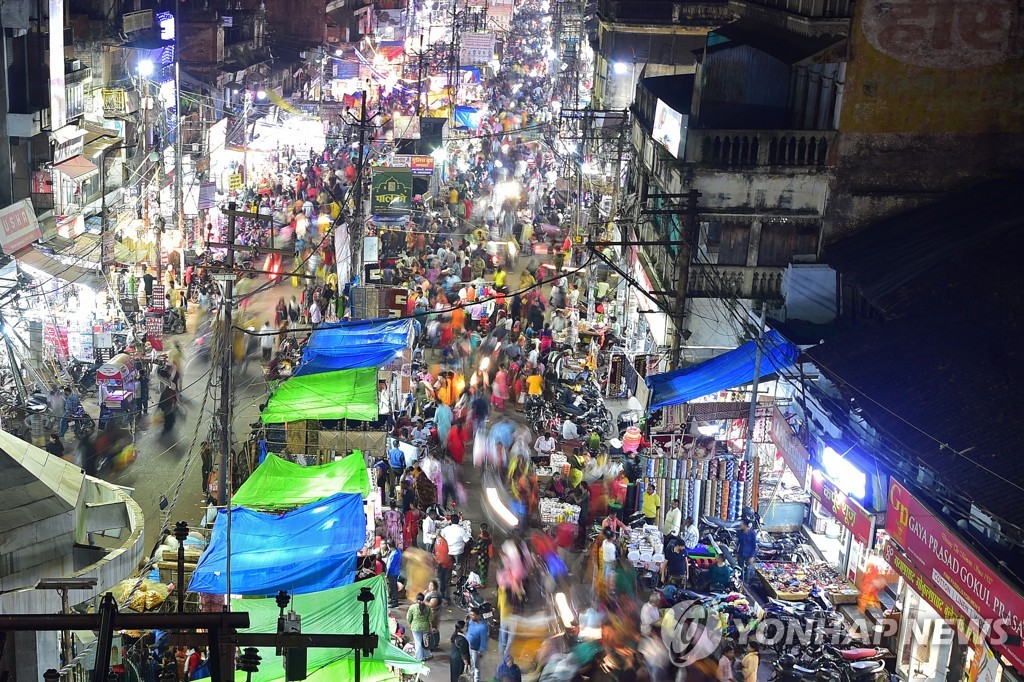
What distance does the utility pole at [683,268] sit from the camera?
2077 cm

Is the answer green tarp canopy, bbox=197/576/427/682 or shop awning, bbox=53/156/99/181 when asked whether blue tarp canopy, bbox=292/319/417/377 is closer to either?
green tarp canopy, bbox=197/576/427/682

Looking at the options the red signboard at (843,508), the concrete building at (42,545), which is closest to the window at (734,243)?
the red signboard at (843,508)

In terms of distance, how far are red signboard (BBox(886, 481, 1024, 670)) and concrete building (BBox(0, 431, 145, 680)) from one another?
397 inches

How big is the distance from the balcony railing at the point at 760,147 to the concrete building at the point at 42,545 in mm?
13446

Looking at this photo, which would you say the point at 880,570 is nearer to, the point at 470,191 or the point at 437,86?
the point at 470,191

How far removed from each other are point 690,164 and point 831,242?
3.40 metres

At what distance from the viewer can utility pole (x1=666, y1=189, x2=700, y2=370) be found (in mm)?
20766

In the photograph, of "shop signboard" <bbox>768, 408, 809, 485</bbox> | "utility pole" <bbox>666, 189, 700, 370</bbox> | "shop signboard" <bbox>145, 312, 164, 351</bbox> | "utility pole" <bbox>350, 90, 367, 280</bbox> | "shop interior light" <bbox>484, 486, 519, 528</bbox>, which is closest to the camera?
"shop signboard" <bbox>768, 408, 809, 485</bbox>

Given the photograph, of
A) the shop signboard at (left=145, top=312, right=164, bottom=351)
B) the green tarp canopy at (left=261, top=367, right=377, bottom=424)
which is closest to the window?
the green tarp canopy at (left=261, top=367, right=377, bottom=424)

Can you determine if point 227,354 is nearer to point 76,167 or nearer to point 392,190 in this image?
point 76,167

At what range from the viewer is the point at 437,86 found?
5828 centimetres

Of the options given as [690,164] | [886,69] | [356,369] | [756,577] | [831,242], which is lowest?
[756,577]

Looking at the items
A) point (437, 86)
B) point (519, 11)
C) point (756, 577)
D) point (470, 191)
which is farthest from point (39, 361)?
point (519, 11)

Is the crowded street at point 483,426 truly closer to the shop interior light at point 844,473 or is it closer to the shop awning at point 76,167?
the shop interior light at point 844,473
